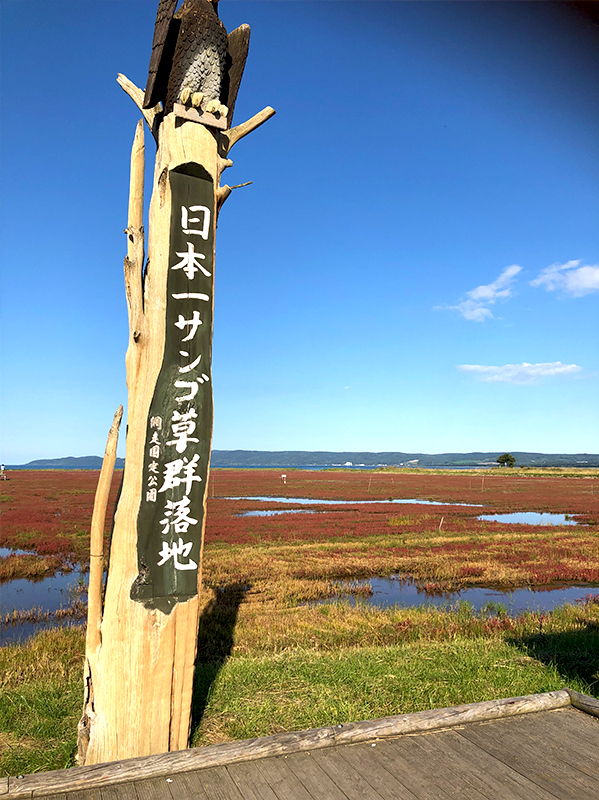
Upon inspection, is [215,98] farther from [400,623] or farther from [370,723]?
[400,623]

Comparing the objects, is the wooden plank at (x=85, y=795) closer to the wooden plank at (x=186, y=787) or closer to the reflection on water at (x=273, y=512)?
the wooden plank at (x=186, y=787)

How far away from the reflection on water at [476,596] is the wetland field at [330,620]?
7 centimetres

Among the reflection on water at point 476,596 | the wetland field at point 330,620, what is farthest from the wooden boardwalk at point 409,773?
the reflection on water at point 476,596

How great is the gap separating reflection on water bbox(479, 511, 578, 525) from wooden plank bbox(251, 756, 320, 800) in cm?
2710

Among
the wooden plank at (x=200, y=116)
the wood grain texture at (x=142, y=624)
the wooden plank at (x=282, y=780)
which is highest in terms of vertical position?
the wooden plank at (x=200, y=116)

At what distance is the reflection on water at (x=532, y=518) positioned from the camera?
92.9ft

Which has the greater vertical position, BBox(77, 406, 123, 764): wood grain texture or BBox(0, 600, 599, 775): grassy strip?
BBox(77, 406, 123, 764): wood grain texture

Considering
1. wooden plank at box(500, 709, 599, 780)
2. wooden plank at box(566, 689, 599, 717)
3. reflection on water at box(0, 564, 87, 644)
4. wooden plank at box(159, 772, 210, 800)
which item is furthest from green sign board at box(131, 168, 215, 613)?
reflection on water at box(0, 564, 87, 644)

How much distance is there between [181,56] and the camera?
439 cm

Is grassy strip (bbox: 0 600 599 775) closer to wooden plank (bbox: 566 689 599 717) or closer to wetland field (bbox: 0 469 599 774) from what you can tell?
wetland field (bbox: 0 469 599 774)

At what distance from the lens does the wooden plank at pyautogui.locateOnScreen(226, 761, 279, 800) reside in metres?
3.02

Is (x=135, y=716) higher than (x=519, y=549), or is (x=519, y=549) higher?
(x=135, y=716)

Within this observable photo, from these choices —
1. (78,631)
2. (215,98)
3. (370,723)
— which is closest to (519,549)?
(78,631)

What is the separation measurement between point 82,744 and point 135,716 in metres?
0.43
